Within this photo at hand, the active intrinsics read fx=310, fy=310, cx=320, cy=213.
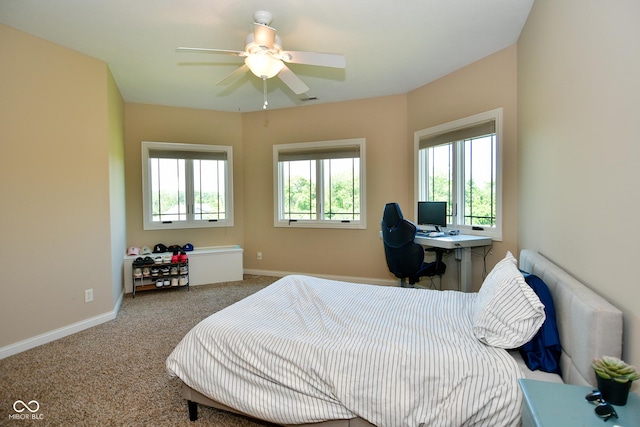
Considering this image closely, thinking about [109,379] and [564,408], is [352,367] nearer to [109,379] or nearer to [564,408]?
[564,408]

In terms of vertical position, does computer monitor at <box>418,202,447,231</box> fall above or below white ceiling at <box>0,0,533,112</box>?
below

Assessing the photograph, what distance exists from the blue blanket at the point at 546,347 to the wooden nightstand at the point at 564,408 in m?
0.28

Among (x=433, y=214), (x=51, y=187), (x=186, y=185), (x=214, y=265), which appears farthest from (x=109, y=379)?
(x=433, y=214)

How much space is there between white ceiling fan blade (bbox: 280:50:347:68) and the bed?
1.80 meters

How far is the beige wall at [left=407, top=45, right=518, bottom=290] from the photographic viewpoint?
2.97 m

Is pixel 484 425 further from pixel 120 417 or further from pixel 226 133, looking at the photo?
pixel 226 133

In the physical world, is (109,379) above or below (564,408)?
below

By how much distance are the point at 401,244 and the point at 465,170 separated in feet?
3.91

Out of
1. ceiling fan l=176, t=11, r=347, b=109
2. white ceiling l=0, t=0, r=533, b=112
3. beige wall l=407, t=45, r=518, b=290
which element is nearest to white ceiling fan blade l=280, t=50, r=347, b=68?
ceiling fan l=176, t=11, r=347, b=109

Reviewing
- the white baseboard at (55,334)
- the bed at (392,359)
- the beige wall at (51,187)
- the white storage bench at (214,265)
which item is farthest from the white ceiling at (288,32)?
the white baseboard at (55,334)

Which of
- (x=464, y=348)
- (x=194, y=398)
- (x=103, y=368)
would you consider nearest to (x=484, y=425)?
(x=464, y=348)

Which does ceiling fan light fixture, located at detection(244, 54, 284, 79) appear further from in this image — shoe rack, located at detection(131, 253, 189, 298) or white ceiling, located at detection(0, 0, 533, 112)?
shoe rack, located at detection(131, 253, 189, 298)

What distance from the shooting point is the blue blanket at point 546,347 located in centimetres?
142

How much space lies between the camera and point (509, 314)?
→ 57.6 inches
